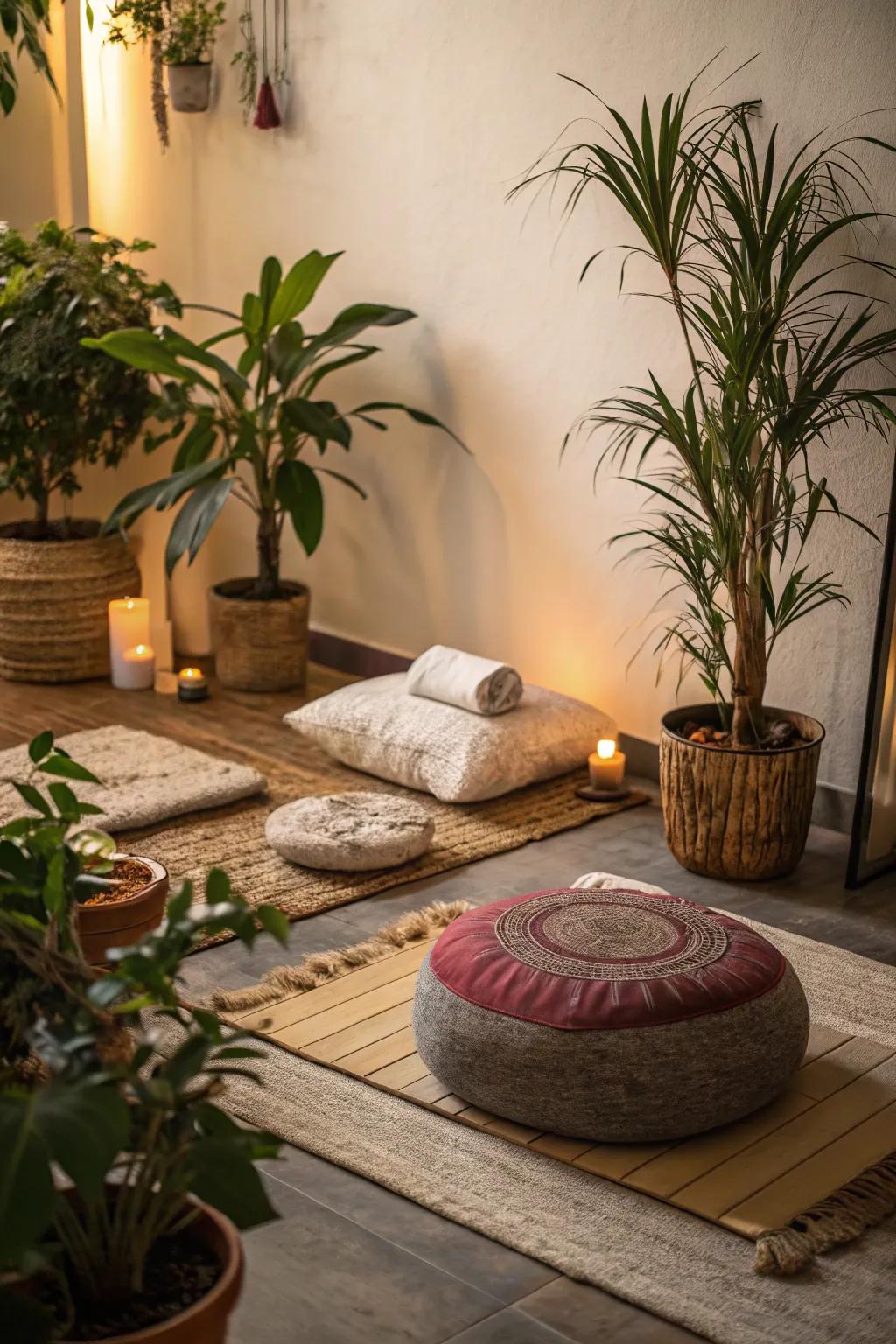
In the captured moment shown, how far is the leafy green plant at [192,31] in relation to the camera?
458 cm

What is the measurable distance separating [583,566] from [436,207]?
106cm

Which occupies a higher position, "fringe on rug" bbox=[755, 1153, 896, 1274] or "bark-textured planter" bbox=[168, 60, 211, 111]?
"bark-textured planter" bbox=[168, 60, 211, 111]

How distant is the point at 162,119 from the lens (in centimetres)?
481

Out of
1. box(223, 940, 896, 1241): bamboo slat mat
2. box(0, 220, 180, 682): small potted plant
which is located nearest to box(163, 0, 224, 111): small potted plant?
box(0, 220, 180, 682): small potted plant

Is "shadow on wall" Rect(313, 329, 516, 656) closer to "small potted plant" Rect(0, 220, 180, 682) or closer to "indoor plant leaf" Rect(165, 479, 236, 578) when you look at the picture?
"indoor plant leaf" Rect(165, 479, 236, 578)

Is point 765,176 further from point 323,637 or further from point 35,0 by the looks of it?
point 323,637

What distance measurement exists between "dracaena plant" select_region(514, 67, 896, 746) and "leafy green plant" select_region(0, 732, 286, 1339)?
6.40 feet

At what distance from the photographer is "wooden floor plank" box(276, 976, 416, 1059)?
2.63 m


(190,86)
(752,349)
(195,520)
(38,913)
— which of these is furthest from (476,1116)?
(190,86)

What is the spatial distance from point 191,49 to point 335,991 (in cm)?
309

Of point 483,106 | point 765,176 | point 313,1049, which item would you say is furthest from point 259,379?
point 313,1049

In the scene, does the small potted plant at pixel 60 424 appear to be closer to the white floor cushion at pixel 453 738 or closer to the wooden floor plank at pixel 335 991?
the white floor cushion at pixel 453 738

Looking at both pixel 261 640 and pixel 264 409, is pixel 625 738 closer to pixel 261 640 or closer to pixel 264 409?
pixel 261 640

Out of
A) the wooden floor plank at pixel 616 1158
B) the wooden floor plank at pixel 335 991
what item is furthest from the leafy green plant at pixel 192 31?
the wooden floor plank at pixel 616 1158
